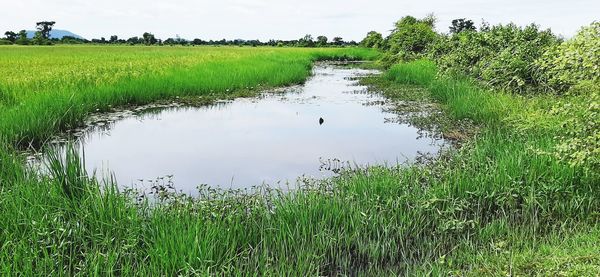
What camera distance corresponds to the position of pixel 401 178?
16.3ft

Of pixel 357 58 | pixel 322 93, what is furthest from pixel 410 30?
pixel 357 58

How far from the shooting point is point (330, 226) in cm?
396

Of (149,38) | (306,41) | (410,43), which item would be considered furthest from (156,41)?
(410,43)

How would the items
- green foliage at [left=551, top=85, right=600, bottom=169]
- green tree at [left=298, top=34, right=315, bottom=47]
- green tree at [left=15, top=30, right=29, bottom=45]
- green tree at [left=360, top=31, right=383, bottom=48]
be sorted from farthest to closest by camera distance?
green tree at [left=298, top=34, right=315, bottom=47]
green tree at [left=15, top=30, right=29, bottom=45]
green tree at [left=360, top=31, right=383, bottom=48]
green foliage at [left=551, top=85, right=600, bottom=169]

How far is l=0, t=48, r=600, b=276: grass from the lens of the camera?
3270 mm

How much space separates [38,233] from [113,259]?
57 centimetres

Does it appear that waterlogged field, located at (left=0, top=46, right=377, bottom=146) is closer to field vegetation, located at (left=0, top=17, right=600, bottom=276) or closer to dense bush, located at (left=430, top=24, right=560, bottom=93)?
field vegetation, located at (left=0, top=17, right=600, bottom=276)

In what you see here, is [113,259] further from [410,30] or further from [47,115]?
[410,30]

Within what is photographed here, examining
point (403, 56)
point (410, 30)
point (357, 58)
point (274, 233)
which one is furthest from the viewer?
point (357, 58)

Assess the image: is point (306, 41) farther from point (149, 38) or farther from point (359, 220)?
point (359, 220)

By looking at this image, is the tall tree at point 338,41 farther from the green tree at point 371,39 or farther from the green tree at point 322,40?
the green tree at point 371,39

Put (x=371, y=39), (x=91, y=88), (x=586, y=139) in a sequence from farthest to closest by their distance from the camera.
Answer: (x=371, y=39), (x=91, y=88), (x=586, y=139)

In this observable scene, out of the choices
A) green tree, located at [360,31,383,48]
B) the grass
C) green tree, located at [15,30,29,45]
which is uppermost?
green tree, located at [360,31,383,48]

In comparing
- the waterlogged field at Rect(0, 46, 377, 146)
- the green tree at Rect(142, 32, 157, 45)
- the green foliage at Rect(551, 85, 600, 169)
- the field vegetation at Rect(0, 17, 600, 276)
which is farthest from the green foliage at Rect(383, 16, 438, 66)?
the green tree at Rect(142, 32, 157, 45)
